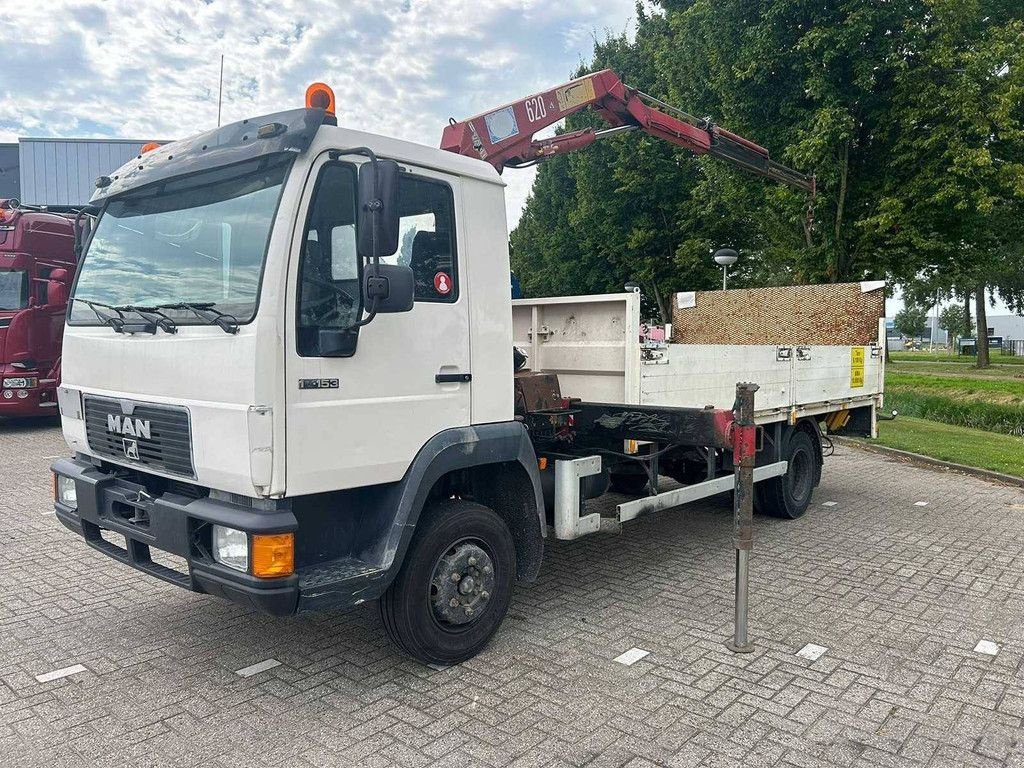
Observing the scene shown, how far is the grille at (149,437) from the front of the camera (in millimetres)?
3479

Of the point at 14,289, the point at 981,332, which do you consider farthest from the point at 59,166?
the point at 981,332

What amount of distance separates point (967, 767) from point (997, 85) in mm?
13807

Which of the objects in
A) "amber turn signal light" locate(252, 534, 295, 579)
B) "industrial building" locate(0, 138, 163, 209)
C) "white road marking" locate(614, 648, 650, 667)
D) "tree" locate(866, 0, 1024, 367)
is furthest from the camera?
"industrial building" locate(0, 138, 163, 209)

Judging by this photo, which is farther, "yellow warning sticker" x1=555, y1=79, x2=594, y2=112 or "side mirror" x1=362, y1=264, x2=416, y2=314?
"yellow warning sticker" x1=555, y1=79, x2=594, y2=112

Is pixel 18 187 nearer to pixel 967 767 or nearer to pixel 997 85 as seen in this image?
pixel 997 85

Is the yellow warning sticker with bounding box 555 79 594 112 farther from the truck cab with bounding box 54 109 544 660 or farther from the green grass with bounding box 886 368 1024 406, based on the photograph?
the green grass with bounding box 886 368 1024 406

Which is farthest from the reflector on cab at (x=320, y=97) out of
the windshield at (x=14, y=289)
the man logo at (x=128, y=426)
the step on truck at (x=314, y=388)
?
the windshield at (x=14, y=289)

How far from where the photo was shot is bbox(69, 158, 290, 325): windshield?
3.38m

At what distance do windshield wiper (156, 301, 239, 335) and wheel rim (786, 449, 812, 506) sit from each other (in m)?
5.68

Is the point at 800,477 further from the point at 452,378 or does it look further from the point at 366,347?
the point at 366,347

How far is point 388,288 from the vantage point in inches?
130

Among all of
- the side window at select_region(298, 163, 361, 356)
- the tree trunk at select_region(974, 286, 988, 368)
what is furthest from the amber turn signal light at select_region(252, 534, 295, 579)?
the tree trunk at select_region(974, 286, 988, 368)

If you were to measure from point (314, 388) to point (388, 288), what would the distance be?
1.80 feet

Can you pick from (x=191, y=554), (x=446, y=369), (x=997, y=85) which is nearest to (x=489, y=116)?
(x=446, y=369)
